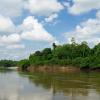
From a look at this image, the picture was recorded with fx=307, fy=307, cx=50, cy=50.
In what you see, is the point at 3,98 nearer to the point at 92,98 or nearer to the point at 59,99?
the point at 59,99

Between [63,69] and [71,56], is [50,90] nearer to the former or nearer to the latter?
[63,69]

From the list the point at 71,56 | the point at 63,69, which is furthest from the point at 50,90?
the point at 71,56

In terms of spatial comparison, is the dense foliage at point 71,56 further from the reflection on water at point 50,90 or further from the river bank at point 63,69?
the reflection on water at point 50,90

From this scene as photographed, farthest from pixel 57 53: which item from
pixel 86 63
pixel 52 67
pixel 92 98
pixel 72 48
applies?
pixel 92 98

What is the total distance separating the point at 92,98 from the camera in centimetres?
2789

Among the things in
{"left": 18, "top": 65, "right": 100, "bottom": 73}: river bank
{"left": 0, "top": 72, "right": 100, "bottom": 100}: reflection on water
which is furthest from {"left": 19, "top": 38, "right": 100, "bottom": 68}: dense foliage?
{"left": 0, "top": 72, "right": 100, "bottom": 100}: reflection on water

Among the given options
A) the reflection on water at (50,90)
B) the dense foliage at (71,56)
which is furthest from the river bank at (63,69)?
the reflection on water at (50,90)

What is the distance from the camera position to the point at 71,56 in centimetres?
12962

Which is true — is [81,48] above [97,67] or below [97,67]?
above

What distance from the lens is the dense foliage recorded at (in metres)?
109

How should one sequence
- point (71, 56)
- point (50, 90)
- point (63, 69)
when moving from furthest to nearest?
point (71, 56)
point (63, 69)
point (50, 90)

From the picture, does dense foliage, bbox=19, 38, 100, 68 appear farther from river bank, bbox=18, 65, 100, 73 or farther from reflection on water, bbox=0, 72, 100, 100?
reflection on water, bbox=0, 72, 100, 100

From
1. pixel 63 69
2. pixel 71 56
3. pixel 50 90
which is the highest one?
pixel 71 56

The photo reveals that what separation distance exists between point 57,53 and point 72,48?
6.80 metres
